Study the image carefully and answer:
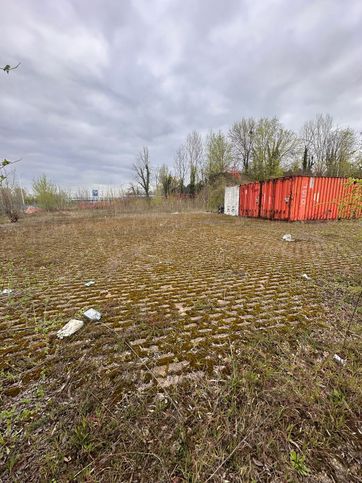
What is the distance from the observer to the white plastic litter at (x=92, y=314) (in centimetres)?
239

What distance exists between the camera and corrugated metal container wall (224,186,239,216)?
654 inches

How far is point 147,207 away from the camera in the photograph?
26531mm

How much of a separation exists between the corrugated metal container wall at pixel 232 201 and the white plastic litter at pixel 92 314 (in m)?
15.7

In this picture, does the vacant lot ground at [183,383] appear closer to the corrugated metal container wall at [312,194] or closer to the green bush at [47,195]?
the corrugated metal container wall at [312,194]

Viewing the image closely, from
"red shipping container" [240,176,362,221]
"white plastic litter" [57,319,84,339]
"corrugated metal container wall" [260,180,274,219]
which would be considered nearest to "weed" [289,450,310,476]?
"white plastic litter" [57,319,84,339]

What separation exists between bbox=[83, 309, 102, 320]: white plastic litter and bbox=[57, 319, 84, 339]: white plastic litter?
12cm

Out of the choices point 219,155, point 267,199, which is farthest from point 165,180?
point 267,199

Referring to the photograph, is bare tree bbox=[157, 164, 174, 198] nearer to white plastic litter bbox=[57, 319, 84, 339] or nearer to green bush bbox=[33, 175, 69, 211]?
green bush bbox=[33, 175, 69, 211]

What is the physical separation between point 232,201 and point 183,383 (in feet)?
55.9

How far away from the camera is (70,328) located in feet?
7.11

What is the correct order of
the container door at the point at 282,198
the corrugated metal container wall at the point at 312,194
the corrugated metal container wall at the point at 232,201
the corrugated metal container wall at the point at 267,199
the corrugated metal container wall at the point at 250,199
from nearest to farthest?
the corrugated metal container wall at the point at 312,194 → the container door at the point at 282,198 → the corrugated metal container wall at the point at 267,199 → the corrugated metal container wall at the point at 250,199 → the corrugated metal container wall at the point at 232,201

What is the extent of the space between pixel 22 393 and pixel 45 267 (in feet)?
11.9

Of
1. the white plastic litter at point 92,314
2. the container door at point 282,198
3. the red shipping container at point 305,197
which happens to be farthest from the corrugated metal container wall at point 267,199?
the white plastic litter at point 92,314

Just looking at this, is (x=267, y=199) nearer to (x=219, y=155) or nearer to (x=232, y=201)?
(x=232, y=201)
